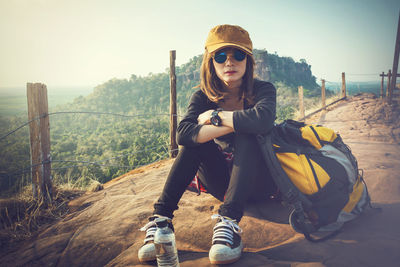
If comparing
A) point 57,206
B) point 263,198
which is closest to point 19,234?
point 57,206

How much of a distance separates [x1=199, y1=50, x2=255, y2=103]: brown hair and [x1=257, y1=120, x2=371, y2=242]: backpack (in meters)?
0.36

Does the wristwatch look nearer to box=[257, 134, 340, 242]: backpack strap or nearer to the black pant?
the black pant

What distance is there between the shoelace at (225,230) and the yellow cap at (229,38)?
3.60 feet

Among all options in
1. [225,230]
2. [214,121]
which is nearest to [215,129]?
[214,121]

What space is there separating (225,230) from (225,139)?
0.66 metres

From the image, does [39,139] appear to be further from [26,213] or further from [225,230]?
[225,230]

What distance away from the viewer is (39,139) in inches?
112

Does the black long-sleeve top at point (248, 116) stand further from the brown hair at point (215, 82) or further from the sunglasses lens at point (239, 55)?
the sunglasses lens at point (239, 55)

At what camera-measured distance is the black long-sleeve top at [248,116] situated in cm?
155

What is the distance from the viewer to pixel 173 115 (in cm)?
476

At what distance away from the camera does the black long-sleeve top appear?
5.08 ft

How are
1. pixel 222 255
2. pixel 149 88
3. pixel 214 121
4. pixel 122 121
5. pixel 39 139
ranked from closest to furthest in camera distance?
1. pixel 222 255
2. pixel 214 121
3. pixel 39 139
4. pixel 122 121
5. pixel 149 88

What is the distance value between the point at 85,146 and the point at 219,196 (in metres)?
20.6

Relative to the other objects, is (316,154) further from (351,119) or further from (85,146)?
(85,146)
